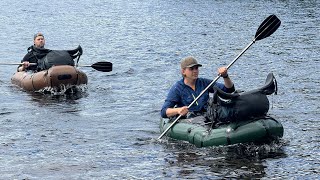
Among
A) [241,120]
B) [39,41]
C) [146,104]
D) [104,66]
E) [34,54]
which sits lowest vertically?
[146,104]

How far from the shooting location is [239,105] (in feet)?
40.2

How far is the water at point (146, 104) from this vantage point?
40.7 ft

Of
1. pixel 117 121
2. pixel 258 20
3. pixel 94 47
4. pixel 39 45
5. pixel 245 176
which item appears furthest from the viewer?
pixel 258 20

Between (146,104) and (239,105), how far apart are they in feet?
22.1

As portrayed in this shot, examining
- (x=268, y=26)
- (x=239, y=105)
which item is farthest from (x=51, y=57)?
(x=239, y=105)

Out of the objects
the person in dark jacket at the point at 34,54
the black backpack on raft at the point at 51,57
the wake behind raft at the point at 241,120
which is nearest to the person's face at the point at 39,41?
the person in dark jacket at the point at 34,54

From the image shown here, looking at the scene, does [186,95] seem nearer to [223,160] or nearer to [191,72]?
[191,72]

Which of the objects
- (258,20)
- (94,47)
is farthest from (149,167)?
(258,20)

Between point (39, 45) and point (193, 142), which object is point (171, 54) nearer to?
point (39, 45)

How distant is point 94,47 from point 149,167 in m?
21.8

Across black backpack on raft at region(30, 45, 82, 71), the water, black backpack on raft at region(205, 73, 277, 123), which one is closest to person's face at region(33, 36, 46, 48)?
black backpack on raft at region(30, 45, 82, 71)

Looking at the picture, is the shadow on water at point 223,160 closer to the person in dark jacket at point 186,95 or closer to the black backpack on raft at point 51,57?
the person in dark jacket at point 186,95

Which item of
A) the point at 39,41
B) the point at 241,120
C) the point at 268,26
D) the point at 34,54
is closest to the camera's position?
the point at 241,120

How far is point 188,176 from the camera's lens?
38.6 feet
